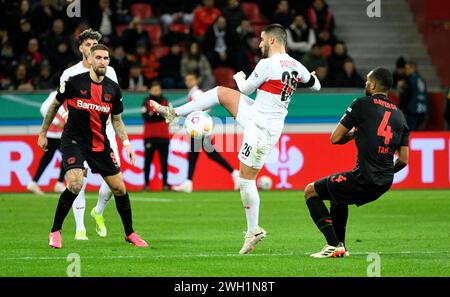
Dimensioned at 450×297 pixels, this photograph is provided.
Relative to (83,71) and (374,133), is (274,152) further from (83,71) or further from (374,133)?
(374,133)

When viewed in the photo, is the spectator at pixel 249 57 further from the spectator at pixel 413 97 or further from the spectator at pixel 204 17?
the spectator at pixel 413 97

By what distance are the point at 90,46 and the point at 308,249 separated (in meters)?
3.44

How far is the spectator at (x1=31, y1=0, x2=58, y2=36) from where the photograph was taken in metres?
25.5

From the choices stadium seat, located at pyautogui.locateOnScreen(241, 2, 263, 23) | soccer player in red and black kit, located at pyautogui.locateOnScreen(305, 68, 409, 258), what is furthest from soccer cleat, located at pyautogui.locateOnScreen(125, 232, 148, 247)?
stadium seat, located at pyautogui.locateOnScreen(241, 2, 263, 23)

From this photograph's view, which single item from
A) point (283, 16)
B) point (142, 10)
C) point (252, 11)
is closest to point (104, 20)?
point (142, 10)

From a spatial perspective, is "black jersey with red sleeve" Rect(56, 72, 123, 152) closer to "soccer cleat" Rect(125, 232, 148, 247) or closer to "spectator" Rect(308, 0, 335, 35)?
"soccer cleat" Rect(125, 232, 148, 247)

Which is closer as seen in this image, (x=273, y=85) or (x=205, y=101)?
(x=273, y=85)

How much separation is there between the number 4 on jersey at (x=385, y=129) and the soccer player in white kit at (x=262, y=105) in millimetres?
1139

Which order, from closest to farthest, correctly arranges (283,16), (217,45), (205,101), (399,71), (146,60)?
(205,101) → (146,60) → (217,45) → (399,71) → (283,16)

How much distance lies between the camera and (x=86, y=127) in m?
12.1

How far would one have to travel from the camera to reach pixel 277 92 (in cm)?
1148

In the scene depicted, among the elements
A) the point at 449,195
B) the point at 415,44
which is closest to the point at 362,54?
the point at 415,44

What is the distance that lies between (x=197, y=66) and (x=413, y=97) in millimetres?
5020

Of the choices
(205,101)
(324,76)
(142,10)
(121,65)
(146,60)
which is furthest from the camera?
(142,10)
